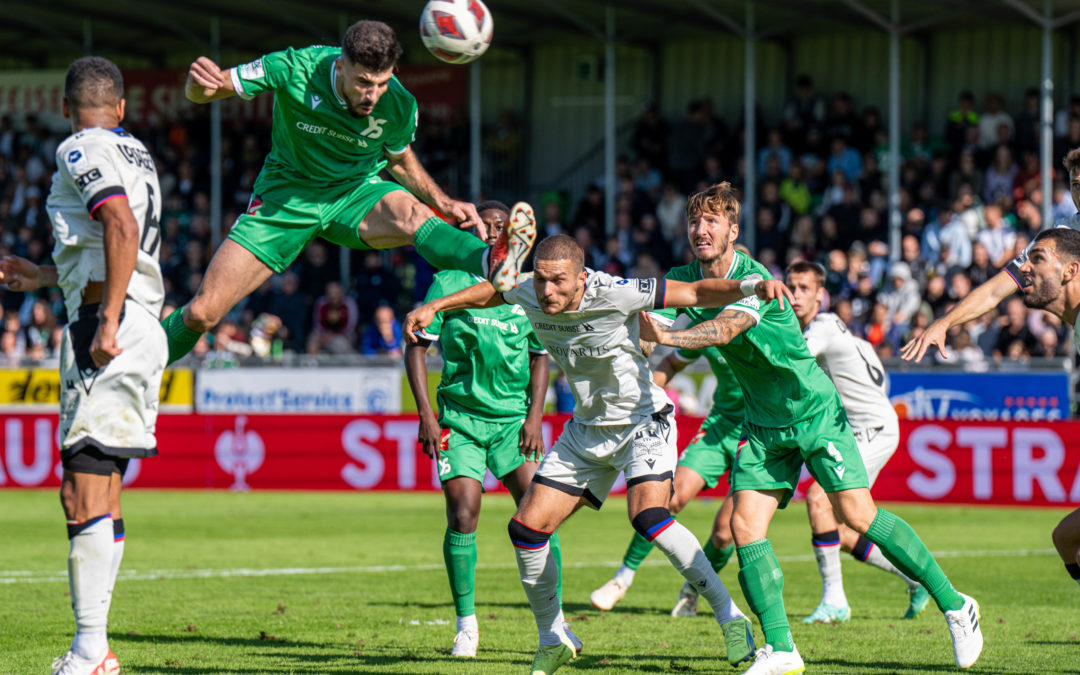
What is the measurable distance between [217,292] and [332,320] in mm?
16554

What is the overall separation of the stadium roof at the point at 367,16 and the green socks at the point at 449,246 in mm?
17215

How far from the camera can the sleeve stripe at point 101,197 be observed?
20.8ft

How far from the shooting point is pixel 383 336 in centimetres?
2378

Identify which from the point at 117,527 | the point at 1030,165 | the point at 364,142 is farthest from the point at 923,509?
the point at 117,527

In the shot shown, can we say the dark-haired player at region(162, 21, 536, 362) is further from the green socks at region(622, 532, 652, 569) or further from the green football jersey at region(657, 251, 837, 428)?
the green socks at region(622, 532, 652, 569)

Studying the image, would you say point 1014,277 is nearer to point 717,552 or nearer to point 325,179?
point 717,552

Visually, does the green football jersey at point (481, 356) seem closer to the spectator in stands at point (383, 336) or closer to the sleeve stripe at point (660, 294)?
the sleeve stripe at point (660, 294)

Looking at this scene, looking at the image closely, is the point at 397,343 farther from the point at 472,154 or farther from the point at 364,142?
Result: the point at 364,142

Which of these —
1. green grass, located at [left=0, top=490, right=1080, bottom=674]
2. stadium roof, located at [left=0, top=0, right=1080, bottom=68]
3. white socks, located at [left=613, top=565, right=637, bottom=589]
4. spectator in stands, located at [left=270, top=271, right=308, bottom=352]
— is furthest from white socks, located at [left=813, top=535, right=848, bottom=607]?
spectator in stands, located at [left=270, top=271, right=308, bottom=352]

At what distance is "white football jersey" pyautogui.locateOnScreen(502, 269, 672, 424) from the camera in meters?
7.19

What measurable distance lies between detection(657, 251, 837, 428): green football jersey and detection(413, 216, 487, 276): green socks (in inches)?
45.6

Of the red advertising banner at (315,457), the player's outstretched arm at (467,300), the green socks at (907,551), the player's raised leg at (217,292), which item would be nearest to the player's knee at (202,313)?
the player's raised leg at (217,292)

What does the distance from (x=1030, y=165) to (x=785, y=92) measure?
23.8ft

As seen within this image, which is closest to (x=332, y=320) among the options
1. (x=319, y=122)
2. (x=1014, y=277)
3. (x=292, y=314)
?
(x=292, y=314)
